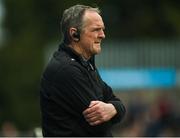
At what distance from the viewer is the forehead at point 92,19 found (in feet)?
25.8

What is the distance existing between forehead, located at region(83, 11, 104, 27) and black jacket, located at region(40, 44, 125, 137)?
0.23m

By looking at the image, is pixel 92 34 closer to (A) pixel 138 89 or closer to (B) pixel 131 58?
(A) pixel 138 89

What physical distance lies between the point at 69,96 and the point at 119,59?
1162 inches

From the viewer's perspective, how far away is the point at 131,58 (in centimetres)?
3834

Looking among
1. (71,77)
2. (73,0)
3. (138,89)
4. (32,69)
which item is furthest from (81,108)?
(73,0)

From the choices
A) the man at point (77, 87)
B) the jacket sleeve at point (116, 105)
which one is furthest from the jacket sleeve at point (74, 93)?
the jacket sleeve at point (116, 105)

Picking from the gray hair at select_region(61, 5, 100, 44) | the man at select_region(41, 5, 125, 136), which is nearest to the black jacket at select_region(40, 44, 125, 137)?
the man at select_region(41, 5, 125, 136)

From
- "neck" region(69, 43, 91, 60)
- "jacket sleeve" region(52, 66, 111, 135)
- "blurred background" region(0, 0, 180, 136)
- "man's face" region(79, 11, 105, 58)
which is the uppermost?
"man's face" region(79, 11, 105, 58)

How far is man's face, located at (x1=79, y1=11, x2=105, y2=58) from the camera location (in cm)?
786

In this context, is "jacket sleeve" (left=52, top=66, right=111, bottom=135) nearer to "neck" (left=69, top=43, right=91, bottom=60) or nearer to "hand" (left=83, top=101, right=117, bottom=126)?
"hand" (left=83, top=101, right=117, bottom=126)

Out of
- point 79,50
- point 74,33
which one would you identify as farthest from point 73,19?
point 79,50

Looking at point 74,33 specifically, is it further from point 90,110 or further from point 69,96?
point 90,110

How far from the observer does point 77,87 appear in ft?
25.4

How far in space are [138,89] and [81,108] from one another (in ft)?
68.4
